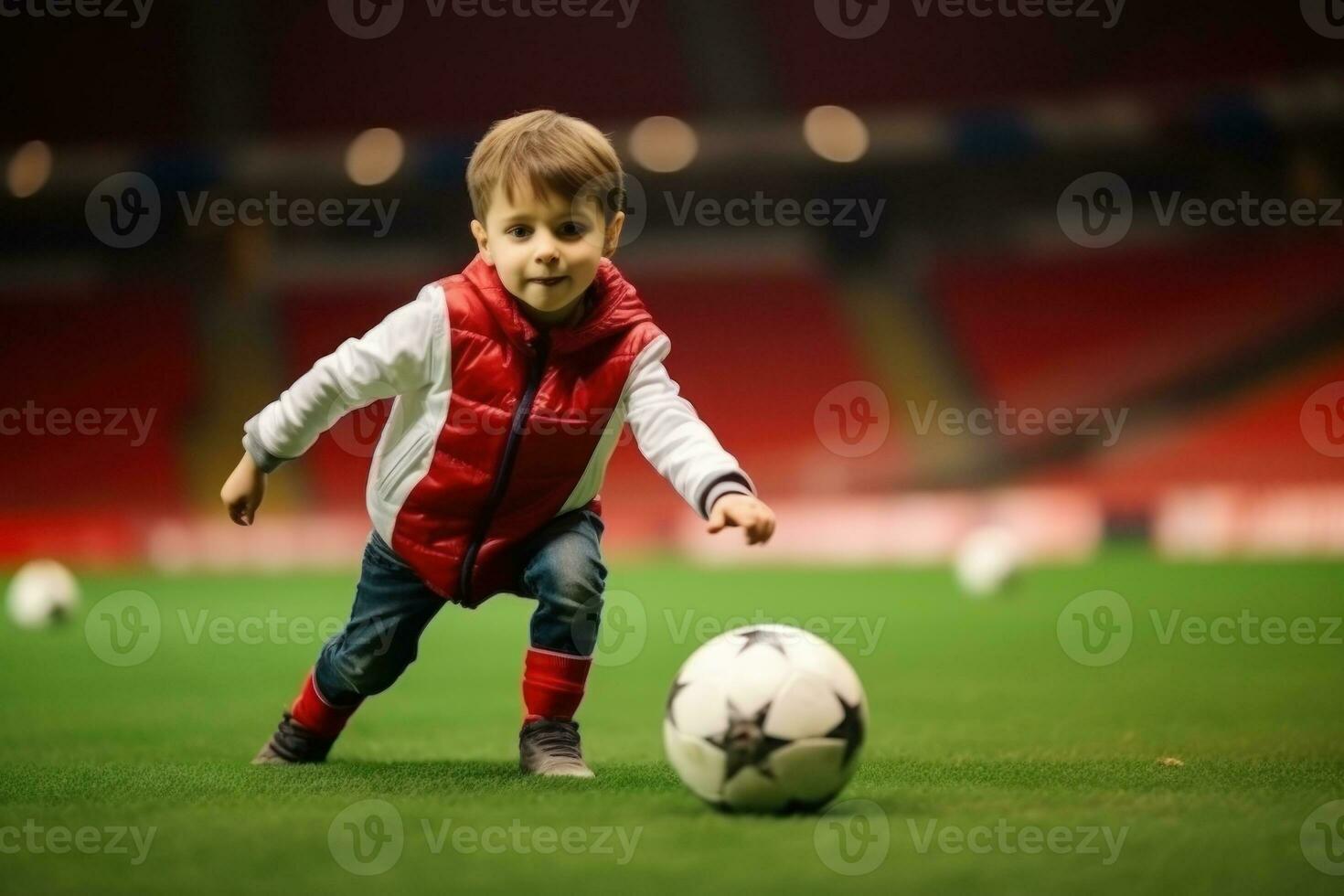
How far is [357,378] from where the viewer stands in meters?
3.62

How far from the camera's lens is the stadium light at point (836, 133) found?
15.7 metres

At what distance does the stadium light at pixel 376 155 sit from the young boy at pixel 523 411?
1253 centimetres

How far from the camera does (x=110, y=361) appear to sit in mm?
20484

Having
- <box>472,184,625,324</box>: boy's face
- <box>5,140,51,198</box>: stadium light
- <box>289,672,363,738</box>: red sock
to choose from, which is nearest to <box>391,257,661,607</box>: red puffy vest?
<box>472,184,625,324</box>: boy's face

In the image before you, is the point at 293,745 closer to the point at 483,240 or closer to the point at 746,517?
the point at 483,240

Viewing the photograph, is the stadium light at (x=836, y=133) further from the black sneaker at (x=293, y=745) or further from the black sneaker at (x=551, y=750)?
the black sneaker at (x=551, y=750)

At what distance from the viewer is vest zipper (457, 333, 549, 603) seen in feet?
12.0

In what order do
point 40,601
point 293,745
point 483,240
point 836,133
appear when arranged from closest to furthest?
point 483,240
point 293,745
point 40,601
point 836,133

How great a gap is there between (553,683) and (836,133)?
502 inches

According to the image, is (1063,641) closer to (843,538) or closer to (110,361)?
(843,538)

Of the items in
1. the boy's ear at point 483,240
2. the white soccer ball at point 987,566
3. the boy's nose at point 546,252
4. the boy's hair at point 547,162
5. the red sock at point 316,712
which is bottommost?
the red sock at point 316,712

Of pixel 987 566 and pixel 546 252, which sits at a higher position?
pixel 546 252

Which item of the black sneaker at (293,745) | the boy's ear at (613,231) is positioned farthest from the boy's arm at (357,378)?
the black sneaker at (293,745)

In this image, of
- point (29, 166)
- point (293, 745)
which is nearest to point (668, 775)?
point (293, 745)
